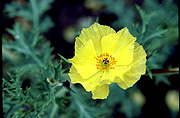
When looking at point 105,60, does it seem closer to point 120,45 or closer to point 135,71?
point 120,45

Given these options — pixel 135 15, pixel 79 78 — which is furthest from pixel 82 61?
pixel 135 15

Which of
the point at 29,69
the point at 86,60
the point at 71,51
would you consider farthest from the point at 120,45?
the point at 71,51

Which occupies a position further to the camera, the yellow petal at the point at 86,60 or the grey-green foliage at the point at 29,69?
the grey-green foliage at the point at 29,69

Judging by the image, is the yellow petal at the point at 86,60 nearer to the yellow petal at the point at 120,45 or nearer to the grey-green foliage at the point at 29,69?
the yellow petal at the point at 120,45

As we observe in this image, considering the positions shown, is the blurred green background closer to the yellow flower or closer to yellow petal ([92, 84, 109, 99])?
the yellow flower

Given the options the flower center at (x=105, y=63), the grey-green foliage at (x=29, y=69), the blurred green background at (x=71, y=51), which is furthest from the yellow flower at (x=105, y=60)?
the blurred green background at (x=71, y=51)

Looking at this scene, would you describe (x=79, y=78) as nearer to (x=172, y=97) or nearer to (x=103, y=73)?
(x=103, y=73)

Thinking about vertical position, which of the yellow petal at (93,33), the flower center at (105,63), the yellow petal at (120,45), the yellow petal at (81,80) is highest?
the yellow petal at (93,33)
